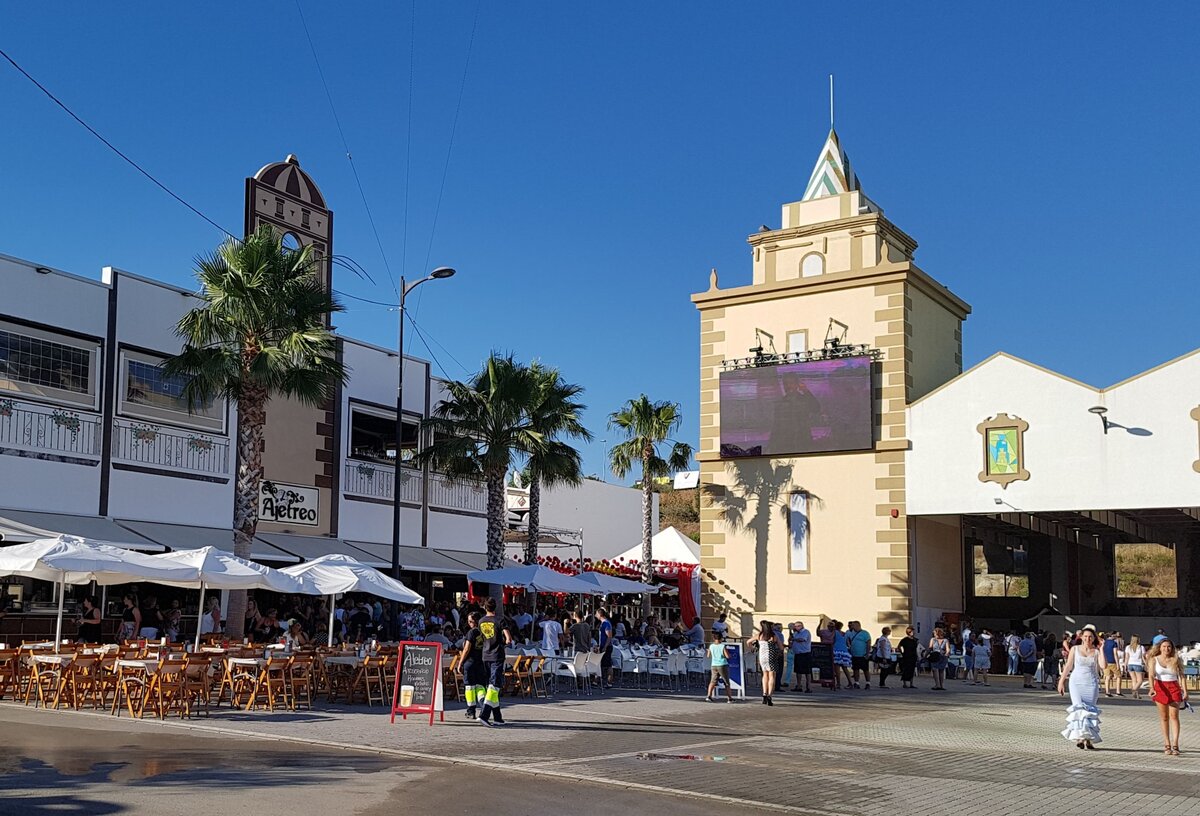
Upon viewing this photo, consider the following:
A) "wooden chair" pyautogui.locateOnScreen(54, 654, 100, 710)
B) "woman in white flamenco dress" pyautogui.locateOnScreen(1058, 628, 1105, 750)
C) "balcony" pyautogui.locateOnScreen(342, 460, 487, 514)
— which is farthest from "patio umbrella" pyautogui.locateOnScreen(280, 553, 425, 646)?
"woman in white flamenco dress" pyautogui.locateOnScreen(1058, 628, 1105, 750)

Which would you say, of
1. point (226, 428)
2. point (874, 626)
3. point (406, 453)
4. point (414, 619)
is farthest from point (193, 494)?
point (874, 626)

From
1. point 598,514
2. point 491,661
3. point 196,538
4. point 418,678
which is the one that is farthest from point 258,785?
point 598,514

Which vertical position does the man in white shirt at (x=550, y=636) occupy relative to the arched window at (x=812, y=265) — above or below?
below

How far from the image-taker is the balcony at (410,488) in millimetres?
31609

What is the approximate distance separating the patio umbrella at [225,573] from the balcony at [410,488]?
39.0 feet

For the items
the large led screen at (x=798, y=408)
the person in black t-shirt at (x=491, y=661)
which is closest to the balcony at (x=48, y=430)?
the person in black t-shirt at (x=491, y=661)

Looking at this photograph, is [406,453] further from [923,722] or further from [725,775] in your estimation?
[725,775]

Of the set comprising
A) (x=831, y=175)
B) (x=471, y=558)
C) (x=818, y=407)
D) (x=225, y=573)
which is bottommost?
(x=225, y=573)

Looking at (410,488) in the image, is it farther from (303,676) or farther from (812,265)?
(303,676)

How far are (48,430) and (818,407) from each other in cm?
1808

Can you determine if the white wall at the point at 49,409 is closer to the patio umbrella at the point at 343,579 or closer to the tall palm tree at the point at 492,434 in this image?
the patio umbrella at the point at 343,579

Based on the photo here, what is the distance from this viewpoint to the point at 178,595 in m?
26.9

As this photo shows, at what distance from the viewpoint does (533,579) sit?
25.5 meters

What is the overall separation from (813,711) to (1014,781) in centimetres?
816
